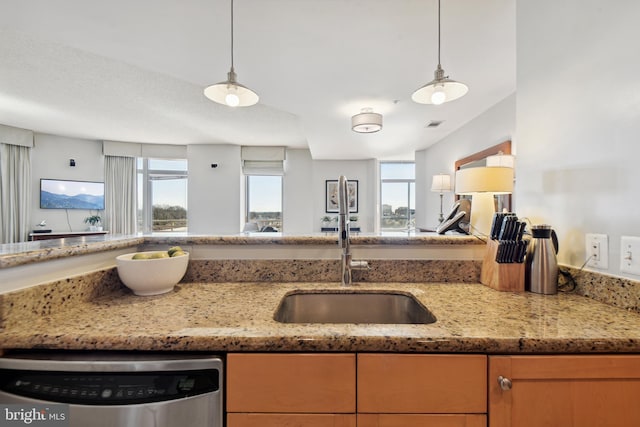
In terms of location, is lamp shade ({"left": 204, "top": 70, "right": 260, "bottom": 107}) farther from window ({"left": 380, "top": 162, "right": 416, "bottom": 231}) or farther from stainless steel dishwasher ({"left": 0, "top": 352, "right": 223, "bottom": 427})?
window ({"left": 380, "top": 162, "right": 416, "bottom": 231})

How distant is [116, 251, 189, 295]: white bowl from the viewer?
0.94m

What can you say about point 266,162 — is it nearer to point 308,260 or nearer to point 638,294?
point 308,260

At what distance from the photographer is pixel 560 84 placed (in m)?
1.04

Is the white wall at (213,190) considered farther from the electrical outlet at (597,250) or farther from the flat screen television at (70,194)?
the electrical outlet at (597,250)

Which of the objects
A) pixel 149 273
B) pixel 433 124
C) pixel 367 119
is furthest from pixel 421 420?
pixel 433 124

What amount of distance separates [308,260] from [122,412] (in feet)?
2.42

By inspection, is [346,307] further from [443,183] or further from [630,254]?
[443,183]

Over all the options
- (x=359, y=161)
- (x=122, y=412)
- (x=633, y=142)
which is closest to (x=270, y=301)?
(x=122, y=412)

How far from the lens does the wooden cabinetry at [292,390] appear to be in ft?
2.11

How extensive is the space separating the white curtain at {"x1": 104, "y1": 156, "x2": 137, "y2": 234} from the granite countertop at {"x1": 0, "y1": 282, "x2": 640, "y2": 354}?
5.96 metres

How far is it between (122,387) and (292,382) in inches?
15.1

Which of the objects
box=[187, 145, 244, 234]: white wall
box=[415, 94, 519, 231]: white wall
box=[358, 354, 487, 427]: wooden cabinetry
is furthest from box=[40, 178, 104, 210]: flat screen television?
box=[358, 354, 487, 427]: wooden cabinetry

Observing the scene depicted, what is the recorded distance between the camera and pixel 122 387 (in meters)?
Answer: 0.62

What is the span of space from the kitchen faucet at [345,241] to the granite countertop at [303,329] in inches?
13.0
